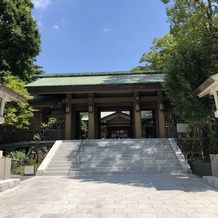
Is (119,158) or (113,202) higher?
(119,158)

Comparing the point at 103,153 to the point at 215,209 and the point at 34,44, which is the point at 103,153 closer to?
the point at 215,209

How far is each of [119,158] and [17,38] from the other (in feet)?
41.8

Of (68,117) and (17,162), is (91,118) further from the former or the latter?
(17,162)

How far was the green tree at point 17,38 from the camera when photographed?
54.6 ft

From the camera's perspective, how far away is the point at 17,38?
17109 mm

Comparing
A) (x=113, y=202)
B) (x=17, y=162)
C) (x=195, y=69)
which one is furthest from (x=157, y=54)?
(x=113, y=202)

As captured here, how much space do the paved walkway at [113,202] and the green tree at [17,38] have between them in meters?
12.9

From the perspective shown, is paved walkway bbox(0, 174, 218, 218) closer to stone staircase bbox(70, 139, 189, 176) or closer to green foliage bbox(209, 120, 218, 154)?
green foliage bbox(209, 120, 218, 154)

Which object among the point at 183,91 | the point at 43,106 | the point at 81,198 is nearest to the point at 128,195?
the point at 81,198


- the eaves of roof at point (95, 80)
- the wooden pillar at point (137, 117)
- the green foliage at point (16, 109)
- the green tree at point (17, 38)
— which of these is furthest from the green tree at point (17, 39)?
the wooden pillar at point (137, 117)

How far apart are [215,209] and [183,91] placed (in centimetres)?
542

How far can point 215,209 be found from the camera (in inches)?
171

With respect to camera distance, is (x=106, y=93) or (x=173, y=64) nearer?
(x=173, y=64)

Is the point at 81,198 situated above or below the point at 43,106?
Result: below
